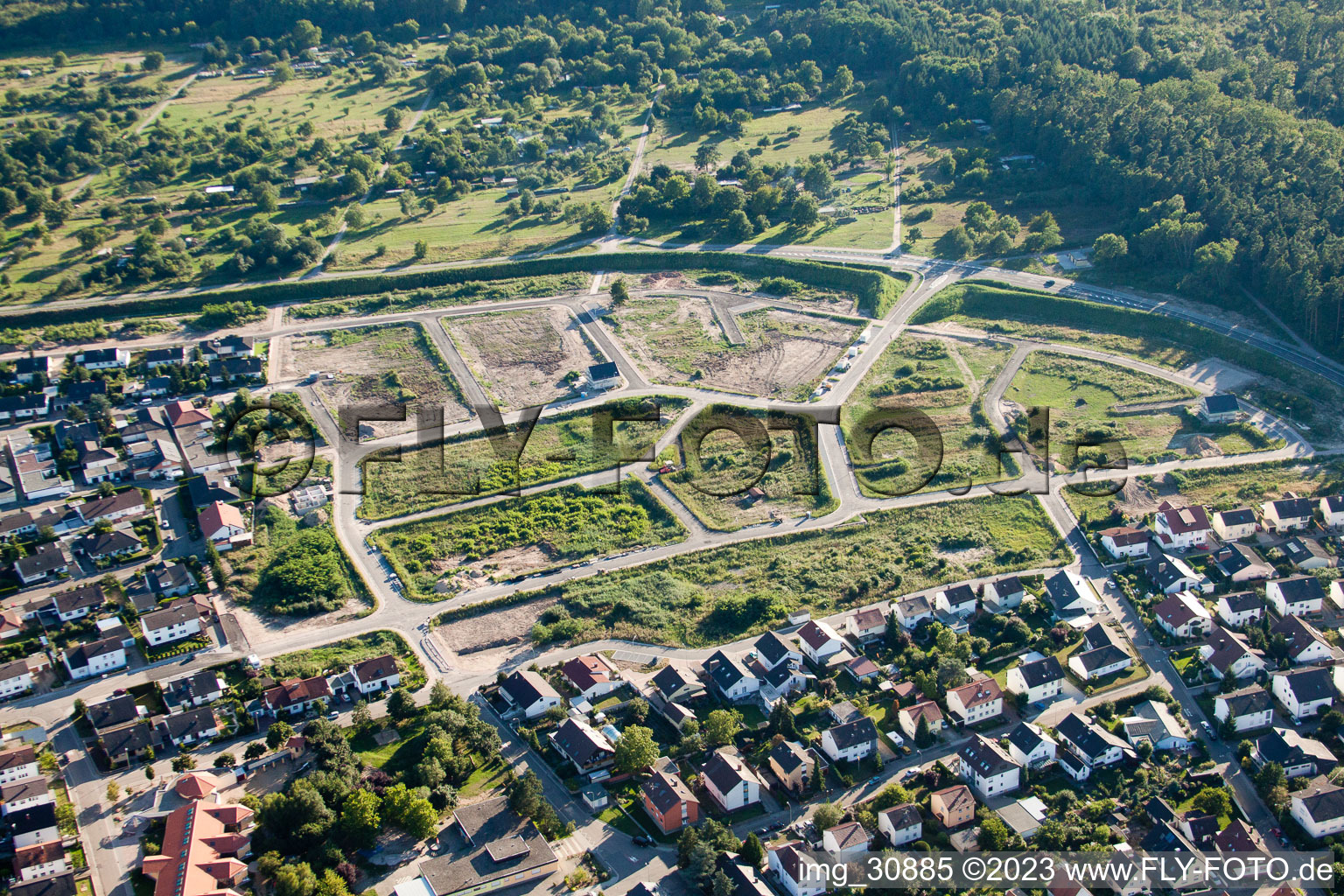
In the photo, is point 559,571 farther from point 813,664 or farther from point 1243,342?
point 1243,342

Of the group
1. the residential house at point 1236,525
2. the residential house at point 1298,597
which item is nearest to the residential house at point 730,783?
the residential house at point 1298,597

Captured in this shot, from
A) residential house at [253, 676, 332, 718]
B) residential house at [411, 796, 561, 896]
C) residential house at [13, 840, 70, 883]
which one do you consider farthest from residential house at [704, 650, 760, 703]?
residential house at [13, 840, 70, 883]

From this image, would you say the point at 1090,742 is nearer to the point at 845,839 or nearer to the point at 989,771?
the point at 989,771

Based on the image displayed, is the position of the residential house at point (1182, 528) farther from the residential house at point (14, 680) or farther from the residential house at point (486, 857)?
the residential house at point (14, 680)

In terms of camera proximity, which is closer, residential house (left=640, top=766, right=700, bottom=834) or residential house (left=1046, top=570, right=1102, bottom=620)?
residential house (left=640, top=766, right=700, bottom=834)

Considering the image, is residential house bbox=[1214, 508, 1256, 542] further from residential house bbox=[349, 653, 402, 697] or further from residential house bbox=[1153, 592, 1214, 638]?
residential house bbox=[349, 653, 402, 697]

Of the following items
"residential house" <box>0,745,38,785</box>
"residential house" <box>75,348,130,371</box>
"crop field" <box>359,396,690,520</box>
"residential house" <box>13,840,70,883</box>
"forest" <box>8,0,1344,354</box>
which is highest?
"forest" <box>8,0,1344,354</box>

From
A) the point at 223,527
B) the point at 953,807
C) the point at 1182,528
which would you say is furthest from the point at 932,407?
the point at 223,527
